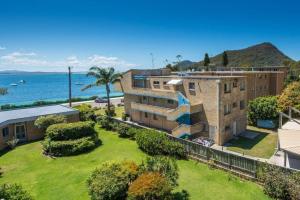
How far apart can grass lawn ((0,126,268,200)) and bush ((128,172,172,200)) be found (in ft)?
12.0

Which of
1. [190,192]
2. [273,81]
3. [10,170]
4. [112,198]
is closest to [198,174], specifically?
[190,192]

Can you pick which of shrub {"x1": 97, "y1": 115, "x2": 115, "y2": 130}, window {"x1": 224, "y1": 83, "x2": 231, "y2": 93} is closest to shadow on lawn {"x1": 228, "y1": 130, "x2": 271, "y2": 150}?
window {"x1": 224, "y1": 83, "x2": 231, "y2": 93}

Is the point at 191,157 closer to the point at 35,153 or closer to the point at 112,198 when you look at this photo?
the point at 112,198

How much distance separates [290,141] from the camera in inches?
741

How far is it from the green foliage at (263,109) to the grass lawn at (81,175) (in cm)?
1773

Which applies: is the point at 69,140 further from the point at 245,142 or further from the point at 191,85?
the point at 245,142

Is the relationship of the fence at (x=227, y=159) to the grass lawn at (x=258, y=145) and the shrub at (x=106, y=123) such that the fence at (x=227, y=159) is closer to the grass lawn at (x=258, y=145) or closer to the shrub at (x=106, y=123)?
the grass lawn at (x=258, y=145)

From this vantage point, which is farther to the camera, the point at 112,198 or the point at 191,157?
the point at 191,157

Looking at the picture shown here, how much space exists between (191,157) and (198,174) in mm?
3383

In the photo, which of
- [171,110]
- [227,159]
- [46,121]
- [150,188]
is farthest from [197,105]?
[46,121]

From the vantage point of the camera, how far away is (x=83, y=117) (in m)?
39.2

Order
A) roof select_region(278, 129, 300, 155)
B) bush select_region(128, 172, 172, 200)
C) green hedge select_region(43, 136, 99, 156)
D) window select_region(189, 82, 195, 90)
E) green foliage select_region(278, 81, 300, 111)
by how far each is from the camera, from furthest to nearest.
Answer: green foliage select_region(278, 81, 300, 111) < window select_region(189, 82, 195, 90) < green hedge select_region(43, 136, 99, 156) < roof select_region(278, 129, 300, 155) < bush select_region(128, 172, 172, 200)

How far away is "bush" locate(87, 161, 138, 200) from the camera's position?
1395 cm

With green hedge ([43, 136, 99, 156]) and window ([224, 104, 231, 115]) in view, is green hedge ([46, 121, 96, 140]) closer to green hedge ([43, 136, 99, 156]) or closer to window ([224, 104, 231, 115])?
green hedge ([43, 136, 99, 156])
